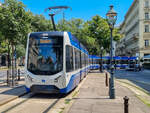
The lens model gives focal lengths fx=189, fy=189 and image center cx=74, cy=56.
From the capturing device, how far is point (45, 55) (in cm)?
955

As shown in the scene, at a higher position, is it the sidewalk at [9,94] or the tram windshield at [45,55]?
the tram windshield at [45,55]

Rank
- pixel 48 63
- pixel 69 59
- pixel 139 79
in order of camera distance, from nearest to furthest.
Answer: pixel 48 63 → pixel 69 59 → pixel 139 79

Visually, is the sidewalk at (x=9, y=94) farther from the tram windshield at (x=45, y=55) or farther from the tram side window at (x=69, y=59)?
the tram side window at (x=69, y=59)

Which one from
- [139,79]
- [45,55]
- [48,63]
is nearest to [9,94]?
[48,63]

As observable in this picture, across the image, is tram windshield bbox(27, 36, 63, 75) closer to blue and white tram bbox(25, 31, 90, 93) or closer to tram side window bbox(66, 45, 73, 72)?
blue and white tram bbox(25, 31, 90, 93)

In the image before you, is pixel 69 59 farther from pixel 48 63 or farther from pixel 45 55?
pixel 45 55

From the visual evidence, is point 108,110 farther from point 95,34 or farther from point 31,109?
point 95,34

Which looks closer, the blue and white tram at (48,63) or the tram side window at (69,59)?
the blue and white tram at (48,63)

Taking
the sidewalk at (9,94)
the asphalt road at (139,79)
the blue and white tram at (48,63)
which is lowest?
the asphalt road at (139,79)

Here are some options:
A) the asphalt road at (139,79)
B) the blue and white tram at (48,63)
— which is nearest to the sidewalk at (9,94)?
the blue and white tram at (48,63)

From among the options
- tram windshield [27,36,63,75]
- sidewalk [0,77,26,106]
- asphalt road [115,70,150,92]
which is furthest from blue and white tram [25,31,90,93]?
asphalt road [115,70,150,92]

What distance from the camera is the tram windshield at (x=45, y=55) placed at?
31.0 feet

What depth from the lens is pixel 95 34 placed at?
3869cm

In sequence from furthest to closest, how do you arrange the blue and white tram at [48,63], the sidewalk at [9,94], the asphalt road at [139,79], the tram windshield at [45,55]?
the asphalt road at [139,79], the tram windshield at [45,55], the blue and white tram at [48,63], the sidewalk at [9,94]
